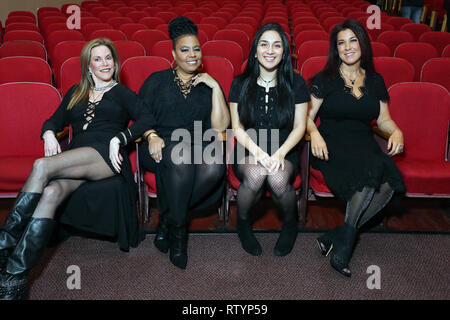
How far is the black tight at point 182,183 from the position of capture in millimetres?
1697

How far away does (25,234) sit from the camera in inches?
57.3

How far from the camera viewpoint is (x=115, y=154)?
171 centimetres

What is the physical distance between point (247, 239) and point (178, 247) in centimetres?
32

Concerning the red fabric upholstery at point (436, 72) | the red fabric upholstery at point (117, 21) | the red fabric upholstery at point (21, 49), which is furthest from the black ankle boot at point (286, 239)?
the red fabric upholstery at point (117, 21)

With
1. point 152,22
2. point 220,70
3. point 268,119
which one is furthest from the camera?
point 152,22

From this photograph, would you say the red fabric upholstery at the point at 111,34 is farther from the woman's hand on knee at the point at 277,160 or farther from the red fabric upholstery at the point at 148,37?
Answer: the woman's hand on knee at the point at 277,160

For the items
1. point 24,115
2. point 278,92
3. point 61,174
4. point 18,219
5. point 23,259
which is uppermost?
point 278,92

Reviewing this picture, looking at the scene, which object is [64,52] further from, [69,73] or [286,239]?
[286,239]

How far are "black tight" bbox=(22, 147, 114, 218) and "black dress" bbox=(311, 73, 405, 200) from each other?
3.22 ft

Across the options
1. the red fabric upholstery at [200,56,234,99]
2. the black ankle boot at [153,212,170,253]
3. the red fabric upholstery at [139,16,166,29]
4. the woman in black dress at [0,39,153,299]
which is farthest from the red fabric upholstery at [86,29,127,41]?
the black ankle boot at [153,212,170,253]

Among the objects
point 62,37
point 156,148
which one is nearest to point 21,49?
point 62,37

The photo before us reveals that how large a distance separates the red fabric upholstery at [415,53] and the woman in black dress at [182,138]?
187 cm

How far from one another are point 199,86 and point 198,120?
0.16m
